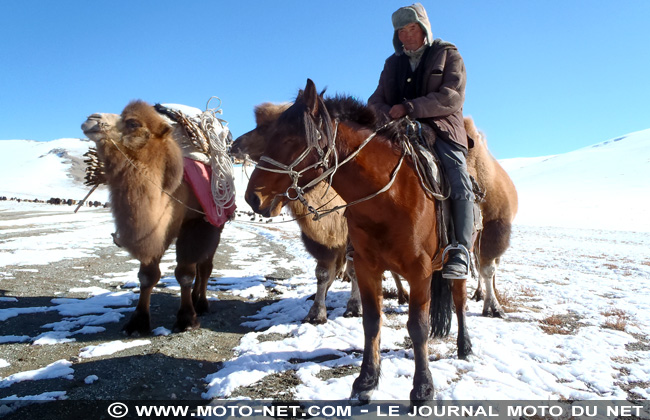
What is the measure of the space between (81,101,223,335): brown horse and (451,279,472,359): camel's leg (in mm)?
3284

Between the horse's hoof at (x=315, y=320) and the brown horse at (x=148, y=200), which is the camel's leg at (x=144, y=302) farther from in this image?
the horse's hoof at (x=315, y=320)

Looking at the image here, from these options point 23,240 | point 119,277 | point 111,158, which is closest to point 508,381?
point 111,158

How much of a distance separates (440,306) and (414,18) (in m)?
3.20

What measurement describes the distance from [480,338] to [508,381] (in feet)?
3.74

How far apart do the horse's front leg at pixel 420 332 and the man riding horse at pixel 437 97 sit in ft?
1.41

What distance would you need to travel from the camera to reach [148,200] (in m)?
4.40

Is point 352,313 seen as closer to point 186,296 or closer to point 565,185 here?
point 186,296

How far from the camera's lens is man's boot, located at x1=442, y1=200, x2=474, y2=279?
3.33 metres

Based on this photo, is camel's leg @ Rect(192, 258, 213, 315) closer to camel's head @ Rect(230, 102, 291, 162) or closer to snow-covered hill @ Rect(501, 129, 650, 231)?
camel's head @ Rect(230, 102, 291, 162)

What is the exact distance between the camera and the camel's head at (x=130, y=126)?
14.0 feet

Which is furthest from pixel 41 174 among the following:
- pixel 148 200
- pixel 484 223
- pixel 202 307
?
pixel 484 223

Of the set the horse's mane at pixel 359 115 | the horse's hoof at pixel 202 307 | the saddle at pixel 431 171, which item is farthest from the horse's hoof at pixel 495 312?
the horse's hoof at pixel 202 307

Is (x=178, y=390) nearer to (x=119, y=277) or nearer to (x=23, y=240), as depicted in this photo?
(x=119, y=277)

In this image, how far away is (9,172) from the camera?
3836 inches
